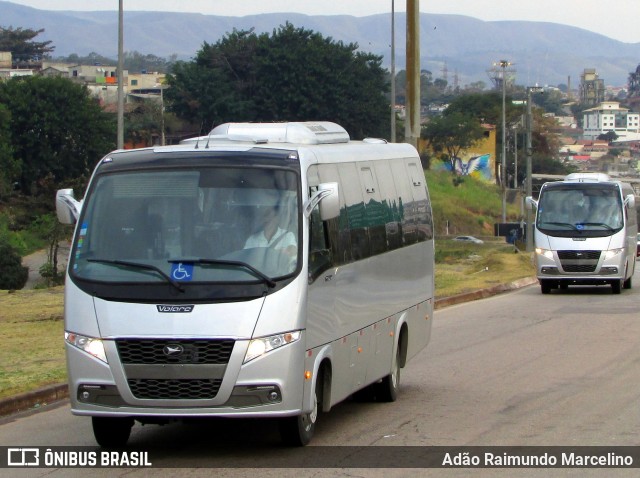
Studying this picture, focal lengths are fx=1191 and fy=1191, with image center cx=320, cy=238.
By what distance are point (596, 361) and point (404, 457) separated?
7005 millimetres

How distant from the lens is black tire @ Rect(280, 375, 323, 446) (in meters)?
9.28

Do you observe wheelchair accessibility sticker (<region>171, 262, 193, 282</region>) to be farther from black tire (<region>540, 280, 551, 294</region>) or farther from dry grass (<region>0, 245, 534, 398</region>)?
black tire (<region>540, 280, 551, 294</region>)

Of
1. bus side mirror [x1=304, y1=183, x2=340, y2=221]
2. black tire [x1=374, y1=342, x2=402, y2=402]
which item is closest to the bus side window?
bus side mirror [x1=304, y1=183, x2=340, y2=221]

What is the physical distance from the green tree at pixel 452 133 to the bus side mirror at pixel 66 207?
311 feet

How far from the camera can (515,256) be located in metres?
42.7

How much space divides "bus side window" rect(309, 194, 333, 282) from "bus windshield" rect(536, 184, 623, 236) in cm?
2002

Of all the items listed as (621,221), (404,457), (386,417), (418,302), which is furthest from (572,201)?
(404,457)

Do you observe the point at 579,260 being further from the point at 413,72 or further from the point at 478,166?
the point at 478,166

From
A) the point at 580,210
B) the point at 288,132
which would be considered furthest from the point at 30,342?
the point at 580,210

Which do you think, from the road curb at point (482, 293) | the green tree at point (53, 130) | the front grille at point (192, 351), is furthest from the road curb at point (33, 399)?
the green tree at point (53, 130)

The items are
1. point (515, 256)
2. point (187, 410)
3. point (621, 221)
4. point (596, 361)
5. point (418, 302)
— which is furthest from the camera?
point (515, 256)

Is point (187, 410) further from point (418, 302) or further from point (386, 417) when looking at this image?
point (418, 302)

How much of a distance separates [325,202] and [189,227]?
42.6 inches

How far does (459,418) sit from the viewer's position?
11.0 meters
